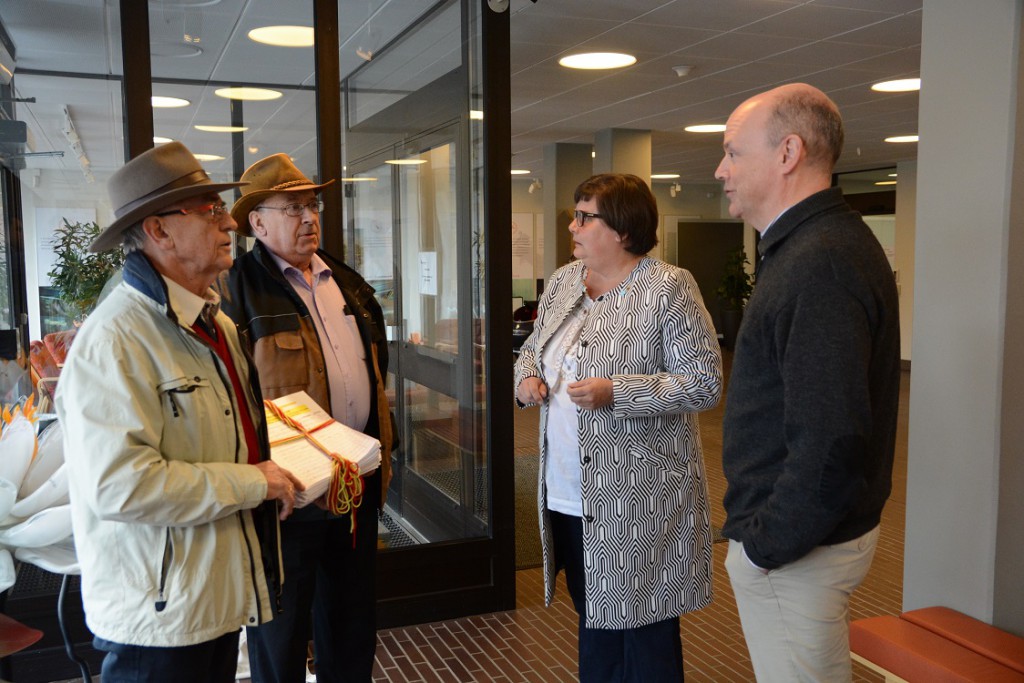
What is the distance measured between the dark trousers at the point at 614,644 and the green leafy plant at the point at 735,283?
1574 centimetres

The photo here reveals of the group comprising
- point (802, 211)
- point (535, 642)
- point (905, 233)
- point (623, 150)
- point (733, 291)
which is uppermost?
point (623, 150)

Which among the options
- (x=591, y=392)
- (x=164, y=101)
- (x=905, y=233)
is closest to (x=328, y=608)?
(x=591, y=392)

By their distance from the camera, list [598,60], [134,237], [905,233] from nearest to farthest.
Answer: [134,237] < [598,60] < [905,233]

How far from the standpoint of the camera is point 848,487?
5.82 feet

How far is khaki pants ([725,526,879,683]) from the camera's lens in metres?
1.92

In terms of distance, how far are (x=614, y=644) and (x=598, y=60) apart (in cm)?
511

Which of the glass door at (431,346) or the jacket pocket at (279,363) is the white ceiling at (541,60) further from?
the jacket pocket at (279,363)

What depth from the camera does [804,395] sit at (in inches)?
69.7

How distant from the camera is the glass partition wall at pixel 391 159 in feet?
12.3

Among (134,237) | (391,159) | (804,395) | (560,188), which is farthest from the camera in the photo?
(560,188)

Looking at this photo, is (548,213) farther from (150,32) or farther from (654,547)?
(654,547)

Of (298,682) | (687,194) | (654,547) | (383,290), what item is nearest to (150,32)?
(383,290)

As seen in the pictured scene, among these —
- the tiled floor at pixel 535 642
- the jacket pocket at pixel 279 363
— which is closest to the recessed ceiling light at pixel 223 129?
the jacket pocket at pixel 279 363

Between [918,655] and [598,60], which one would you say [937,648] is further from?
[598,60]
